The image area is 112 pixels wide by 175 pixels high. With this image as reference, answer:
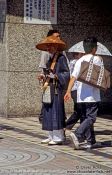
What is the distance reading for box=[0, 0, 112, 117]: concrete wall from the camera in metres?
12.8

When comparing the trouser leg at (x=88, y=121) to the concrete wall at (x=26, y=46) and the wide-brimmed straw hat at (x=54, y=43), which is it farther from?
the concrete wall at (x=26, y=46)

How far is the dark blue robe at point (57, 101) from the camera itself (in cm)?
898

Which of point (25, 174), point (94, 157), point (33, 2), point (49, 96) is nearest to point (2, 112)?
point (33, 2)

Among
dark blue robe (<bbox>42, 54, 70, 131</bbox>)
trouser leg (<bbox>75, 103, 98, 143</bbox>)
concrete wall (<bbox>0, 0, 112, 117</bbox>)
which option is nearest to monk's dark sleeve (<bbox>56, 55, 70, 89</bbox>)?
dark blue robe (<bbox>42, 54, 70, 131</bbox>)

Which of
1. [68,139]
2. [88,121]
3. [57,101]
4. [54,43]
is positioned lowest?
[68,139]

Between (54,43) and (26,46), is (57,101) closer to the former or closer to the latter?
(54,43)

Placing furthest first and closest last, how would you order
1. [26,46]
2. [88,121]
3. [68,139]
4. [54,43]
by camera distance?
1. [26,46]
2. [68,139]
3. [54,43]
4. [88,121]

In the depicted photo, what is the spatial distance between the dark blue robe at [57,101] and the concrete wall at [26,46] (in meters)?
3.78

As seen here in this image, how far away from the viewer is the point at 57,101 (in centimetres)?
907

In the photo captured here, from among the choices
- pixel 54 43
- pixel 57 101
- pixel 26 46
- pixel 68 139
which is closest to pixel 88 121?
pixel 57 101

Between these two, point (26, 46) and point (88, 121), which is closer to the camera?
point (88, 121)

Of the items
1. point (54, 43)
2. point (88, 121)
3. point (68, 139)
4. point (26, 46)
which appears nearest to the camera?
point (88, 121)

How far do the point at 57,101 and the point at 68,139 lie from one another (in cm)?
93

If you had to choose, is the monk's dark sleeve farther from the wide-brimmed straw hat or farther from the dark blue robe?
the wide-brimmed straw hat
